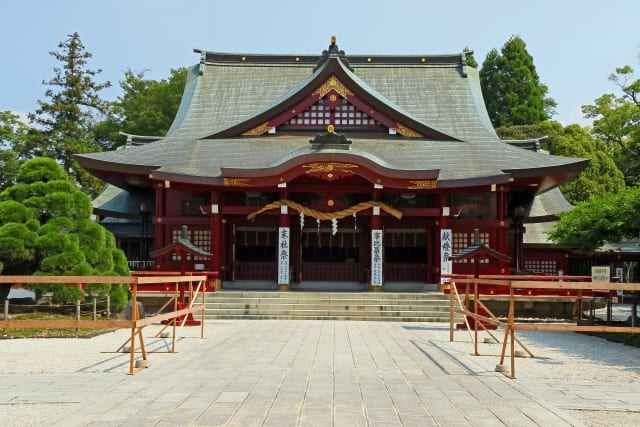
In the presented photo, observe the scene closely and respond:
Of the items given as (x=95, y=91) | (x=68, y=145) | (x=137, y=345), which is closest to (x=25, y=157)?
(x=68, y=145)

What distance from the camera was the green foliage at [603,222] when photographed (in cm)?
1344

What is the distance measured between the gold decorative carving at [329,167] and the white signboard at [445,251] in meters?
3.68

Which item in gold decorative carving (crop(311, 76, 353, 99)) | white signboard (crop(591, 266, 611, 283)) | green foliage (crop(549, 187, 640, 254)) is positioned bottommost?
white signboard (crop(591, 266, 611, 283))

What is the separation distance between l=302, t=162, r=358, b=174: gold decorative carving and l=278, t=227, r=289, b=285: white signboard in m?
2.18

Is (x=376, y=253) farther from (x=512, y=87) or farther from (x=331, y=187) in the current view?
(x=512, y=87)

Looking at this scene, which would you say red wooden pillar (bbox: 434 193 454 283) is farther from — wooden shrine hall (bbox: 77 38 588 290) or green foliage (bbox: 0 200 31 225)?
green foliage (bbox: 0 200 31 225)

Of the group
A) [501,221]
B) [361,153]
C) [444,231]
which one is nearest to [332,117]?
[361,153]

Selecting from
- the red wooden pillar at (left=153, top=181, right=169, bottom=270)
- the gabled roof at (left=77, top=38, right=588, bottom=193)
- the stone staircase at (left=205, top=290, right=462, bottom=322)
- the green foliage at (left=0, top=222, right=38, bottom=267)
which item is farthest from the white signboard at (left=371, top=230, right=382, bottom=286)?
the green foliage at (left=0, top=222, right=38, bottom=267)

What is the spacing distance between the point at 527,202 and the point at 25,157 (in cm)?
3284

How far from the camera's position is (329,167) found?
19.6 meters

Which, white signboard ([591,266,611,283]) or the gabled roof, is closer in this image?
white signboard ([591,266,611,283])

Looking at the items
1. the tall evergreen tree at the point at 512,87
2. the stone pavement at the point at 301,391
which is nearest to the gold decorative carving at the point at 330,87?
the stone pavement at the point at 301,391

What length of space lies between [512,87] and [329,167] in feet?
129

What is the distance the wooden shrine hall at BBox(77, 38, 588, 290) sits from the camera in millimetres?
20000
